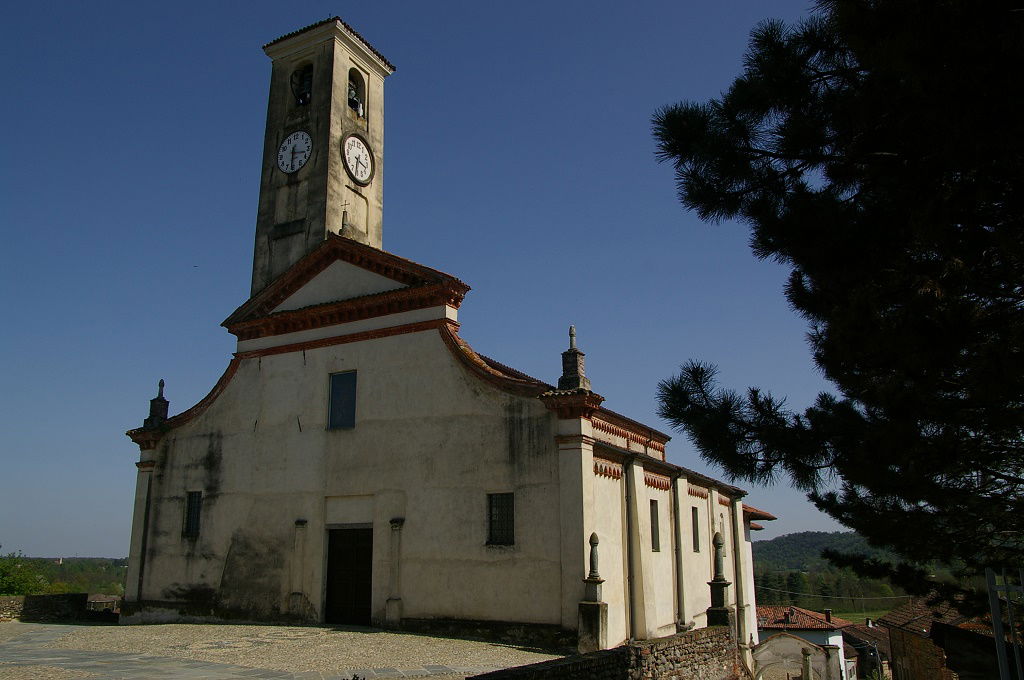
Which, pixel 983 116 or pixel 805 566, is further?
pixel 805 566

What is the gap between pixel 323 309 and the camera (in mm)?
20281

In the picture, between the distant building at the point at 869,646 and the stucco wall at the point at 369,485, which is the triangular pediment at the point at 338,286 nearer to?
the stucco wall at the point at 369,485

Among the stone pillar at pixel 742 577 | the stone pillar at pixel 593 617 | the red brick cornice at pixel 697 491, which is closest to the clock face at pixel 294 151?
the red brick cornice at pixel 697 491

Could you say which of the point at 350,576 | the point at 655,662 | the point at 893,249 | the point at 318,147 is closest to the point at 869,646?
the point at 350,576

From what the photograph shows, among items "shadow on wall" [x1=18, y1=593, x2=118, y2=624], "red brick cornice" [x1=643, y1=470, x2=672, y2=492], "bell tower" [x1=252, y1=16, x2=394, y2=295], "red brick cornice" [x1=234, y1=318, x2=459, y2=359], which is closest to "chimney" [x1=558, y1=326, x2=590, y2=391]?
"red brick cornice" [x1=234, y1=318, x2=459, y2=359]

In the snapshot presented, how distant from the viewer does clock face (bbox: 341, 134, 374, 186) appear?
82.7 feet

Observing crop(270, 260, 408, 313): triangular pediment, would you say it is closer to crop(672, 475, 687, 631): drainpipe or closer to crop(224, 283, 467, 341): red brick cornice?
crop(224, 283, 467, 341): red brick cornice

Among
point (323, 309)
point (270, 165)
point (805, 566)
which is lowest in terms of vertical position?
point (805, 566)

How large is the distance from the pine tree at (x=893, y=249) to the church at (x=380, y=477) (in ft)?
25.0

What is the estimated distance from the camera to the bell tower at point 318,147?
2431 cm

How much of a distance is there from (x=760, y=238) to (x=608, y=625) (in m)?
9.81

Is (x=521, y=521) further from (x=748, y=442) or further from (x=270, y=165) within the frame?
(x=270, y=165)

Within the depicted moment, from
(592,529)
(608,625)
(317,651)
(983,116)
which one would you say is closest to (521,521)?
(592,529)

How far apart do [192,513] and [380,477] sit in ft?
21.5
